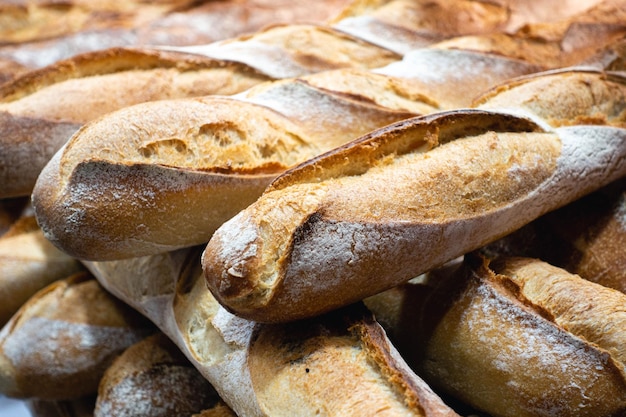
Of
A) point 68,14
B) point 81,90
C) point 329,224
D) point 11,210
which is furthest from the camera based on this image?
point 68,14

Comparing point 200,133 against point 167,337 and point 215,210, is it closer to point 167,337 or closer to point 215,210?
point 215,210

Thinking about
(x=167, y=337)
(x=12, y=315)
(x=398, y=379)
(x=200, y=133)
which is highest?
(x=200, y=133)

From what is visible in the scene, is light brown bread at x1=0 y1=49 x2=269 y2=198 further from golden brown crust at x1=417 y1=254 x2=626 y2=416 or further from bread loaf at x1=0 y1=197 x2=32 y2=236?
golden brown crust at x1=417 y1=254 x2=626 y2=416

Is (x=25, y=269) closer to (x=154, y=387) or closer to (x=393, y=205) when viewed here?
(x=154, y=387)

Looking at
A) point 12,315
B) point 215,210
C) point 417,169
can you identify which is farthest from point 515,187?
point 12,315

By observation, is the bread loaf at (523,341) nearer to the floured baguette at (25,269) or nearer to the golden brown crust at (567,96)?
the golden brown crust at (567,96)

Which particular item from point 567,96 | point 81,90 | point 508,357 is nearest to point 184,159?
point 81,90
